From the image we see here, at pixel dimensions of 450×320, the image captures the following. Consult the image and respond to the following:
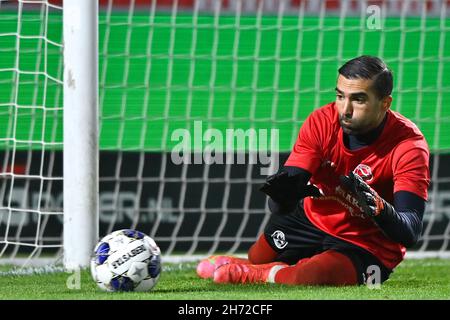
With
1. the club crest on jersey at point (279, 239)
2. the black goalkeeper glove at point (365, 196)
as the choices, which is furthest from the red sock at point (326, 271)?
the black goalkeeper glove at point (365, 196)

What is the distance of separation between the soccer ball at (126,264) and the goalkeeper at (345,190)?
22.3 inches

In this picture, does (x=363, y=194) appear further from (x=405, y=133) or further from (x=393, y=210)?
(x=405, y=133)

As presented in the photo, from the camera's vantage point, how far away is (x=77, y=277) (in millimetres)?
5070

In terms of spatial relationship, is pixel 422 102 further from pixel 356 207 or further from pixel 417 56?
pixel 356 207

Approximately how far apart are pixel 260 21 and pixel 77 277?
3.04 metres

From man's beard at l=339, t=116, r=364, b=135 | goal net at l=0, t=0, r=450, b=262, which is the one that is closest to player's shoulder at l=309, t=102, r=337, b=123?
man's beard at l=339, t=116, r=364, b=135

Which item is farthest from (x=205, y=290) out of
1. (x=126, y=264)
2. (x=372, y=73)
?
(x=372, y=73)

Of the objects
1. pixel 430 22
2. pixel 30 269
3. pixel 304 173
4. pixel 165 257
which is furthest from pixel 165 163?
pixel 304 173

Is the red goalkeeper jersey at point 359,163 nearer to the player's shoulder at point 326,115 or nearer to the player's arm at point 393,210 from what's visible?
the player's shoulder at point 326,115

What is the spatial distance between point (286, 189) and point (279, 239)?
74 centimetres

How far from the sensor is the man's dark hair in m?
4.59

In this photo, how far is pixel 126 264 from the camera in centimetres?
438

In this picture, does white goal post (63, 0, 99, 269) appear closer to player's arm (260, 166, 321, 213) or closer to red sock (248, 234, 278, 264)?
red sock (248, 234, 278, 264)

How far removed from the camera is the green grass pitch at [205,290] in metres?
4.25
